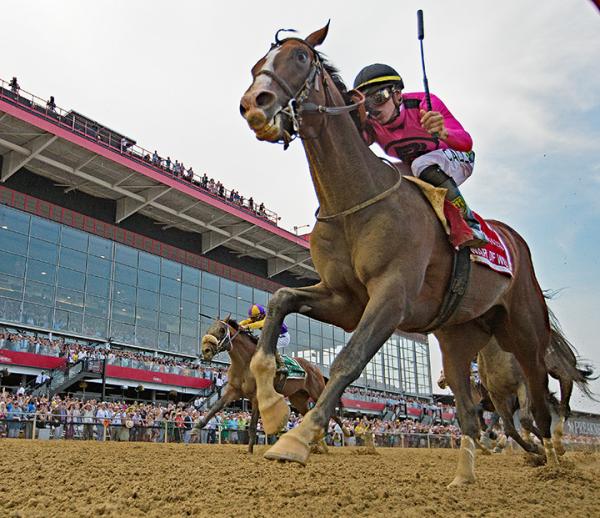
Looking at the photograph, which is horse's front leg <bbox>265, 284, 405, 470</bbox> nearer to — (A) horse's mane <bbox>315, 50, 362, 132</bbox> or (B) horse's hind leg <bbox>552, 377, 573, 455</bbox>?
(A) horse's mane <bbox>315, 50, 362, 132</bbox>

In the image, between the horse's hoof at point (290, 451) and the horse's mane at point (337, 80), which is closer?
the horse's hoof at point (290, 451)

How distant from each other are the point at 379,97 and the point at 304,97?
1235 mm

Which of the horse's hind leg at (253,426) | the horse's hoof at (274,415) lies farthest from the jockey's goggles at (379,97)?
the horse's hind leg at (253,426)

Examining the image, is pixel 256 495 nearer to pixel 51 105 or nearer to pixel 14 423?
pixel 14 423

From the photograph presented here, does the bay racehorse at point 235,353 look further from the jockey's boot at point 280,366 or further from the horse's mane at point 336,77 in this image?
the horse's mane at point 336,77

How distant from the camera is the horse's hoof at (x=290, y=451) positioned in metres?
3.14

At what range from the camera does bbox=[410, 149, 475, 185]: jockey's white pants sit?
5246 mm

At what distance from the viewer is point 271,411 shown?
12.5ft

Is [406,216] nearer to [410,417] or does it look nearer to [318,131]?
[318,131]

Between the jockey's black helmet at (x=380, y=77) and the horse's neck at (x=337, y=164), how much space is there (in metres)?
0.74

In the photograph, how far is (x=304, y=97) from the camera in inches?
163

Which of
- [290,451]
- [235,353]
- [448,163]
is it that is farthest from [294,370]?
[290,451]

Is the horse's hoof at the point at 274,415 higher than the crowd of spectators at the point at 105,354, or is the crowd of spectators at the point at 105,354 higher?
the crowd of spectators at the point at 105,354

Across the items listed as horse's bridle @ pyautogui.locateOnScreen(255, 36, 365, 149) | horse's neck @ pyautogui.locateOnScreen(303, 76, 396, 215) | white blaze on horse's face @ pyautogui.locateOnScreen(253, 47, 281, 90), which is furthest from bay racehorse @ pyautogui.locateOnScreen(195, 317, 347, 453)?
white blaze on horse's face @ pyautogui.locateOnScreen(253, 47, 281, 90)
